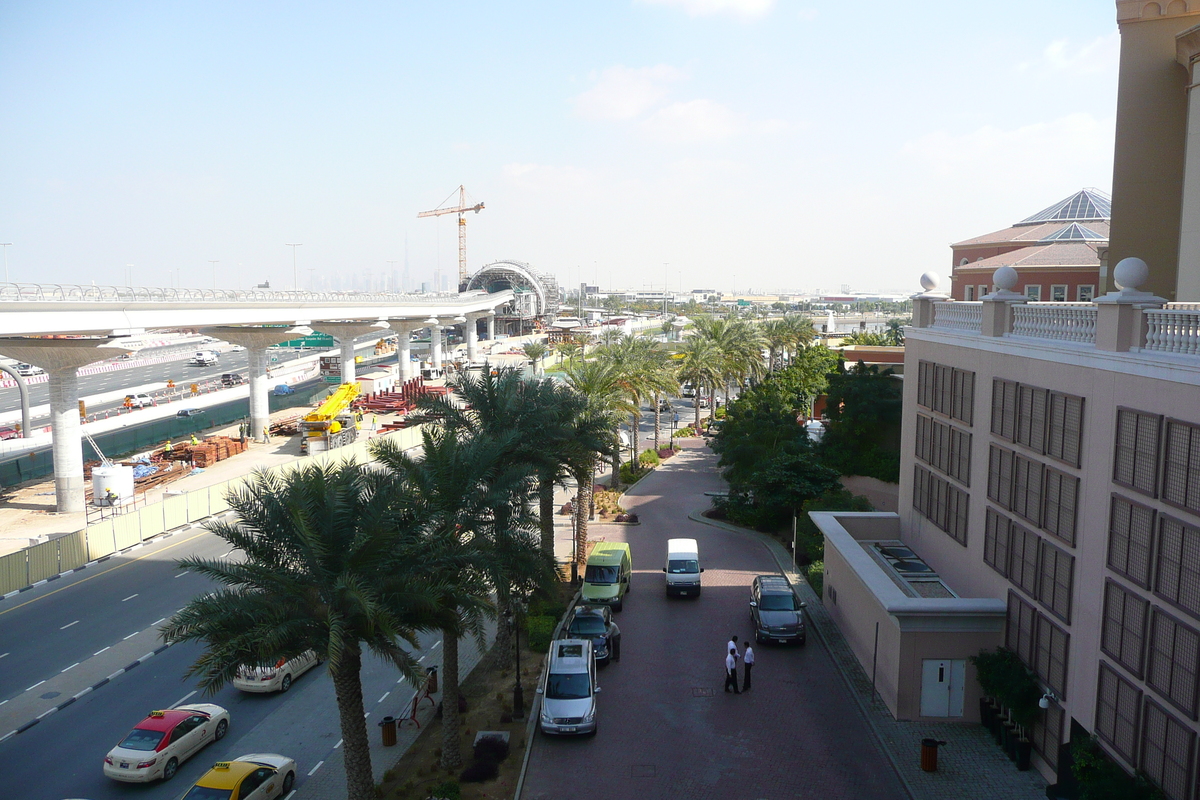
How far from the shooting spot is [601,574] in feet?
81.6

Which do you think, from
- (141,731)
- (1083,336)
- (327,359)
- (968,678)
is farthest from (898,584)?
(327,359)

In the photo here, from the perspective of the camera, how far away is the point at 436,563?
41.7 feet

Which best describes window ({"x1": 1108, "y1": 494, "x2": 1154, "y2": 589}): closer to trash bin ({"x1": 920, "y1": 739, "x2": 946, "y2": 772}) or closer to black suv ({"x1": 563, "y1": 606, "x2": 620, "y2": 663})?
trash bin ({"x1": 920, "y1": 739, "x2": 946, "y2": 772})

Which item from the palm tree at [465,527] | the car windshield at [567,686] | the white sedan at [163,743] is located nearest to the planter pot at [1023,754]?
the car windshield at [567,686]

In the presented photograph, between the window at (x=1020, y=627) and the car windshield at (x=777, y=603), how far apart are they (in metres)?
6.32

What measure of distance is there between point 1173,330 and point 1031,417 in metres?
4.13

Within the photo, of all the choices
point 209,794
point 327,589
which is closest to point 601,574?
point 209,794

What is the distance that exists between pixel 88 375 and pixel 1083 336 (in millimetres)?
102071

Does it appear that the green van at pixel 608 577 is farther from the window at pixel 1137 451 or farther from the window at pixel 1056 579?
the window at pixel 1137 451

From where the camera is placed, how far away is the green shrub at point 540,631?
71.1ft

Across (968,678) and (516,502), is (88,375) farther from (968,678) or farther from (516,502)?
(968,678)

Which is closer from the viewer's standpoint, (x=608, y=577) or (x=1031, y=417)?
(x=1031, y=417)

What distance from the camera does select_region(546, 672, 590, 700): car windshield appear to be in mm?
17094

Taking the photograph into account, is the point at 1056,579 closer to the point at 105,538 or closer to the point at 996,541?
the point at 996,541
